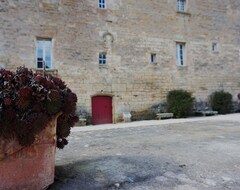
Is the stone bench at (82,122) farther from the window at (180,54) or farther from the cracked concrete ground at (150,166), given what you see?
the window at (180,54)

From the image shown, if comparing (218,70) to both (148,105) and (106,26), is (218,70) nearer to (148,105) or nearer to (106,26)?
(148,105)

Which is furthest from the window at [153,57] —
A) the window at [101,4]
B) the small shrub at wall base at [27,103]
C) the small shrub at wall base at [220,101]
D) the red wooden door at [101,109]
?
the small shrub at wall base at [27,103]

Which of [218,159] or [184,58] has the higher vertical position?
[184,58]

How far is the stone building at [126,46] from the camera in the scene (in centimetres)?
1065

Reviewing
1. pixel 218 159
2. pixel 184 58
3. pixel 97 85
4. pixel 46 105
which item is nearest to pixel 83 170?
pixel 46 105

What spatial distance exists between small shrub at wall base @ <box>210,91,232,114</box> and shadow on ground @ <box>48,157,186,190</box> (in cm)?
1107

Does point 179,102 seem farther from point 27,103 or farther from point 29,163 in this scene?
point 27,103

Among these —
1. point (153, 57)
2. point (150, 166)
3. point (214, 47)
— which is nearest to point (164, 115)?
point (153, 57)

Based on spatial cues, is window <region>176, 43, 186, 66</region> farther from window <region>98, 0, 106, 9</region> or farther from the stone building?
window <region>98, 0, 106, 9</region>

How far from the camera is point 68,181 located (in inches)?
124

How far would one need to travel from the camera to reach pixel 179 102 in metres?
12.8

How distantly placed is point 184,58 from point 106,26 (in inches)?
184

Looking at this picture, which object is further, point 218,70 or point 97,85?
point 218,70

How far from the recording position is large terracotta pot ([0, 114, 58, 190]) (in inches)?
103
